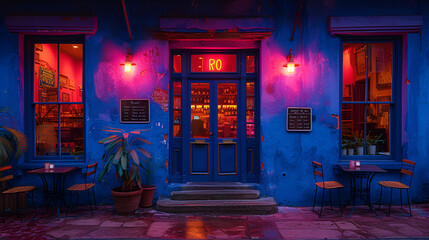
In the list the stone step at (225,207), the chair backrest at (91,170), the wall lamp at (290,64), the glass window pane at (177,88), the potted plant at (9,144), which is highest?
the wall lamp at (290,64)

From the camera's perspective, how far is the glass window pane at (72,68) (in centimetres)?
641

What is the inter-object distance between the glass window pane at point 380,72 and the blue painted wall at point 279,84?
1.61 feet

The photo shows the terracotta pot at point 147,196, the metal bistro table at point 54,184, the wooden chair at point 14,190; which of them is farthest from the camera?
the terracotta pot at point 147,196

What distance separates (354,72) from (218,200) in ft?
13.5

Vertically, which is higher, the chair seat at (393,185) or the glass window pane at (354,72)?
the glass window pane at (354,72)

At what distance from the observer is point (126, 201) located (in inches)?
219

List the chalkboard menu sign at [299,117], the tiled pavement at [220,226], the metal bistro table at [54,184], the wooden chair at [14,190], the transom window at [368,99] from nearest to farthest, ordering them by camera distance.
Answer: the tiled pavement at [220,226]
the wooden chair at [14,190]
the metal bistro table at [54,184]
the chalkboard menu sign at [299,117]
the transom window at [368,99]

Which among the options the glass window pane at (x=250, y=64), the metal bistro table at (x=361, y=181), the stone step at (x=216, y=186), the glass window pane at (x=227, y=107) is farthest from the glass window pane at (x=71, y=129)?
the metal bistro table at (x=361, y=181)

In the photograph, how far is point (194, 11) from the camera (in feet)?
20.7

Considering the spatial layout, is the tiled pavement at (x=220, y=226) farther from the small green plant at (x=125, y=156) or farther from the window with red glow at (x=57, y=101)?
the window with red glow at (x=57, y=101)

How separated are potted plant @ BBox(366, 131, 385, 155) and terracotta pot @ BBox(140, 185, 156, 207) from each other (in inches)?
189

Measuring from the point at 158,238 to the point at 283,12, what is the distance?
5.10m

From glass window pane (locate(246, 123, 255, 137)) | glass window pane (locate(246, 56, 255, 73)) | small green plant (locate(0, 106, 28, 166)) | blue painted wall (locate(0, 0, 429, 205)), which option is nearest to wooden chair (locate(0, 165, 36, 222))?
small green plant (locate(0, 106, 28, 166))

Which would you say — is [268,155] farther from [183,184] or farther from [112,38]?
[112,38]
